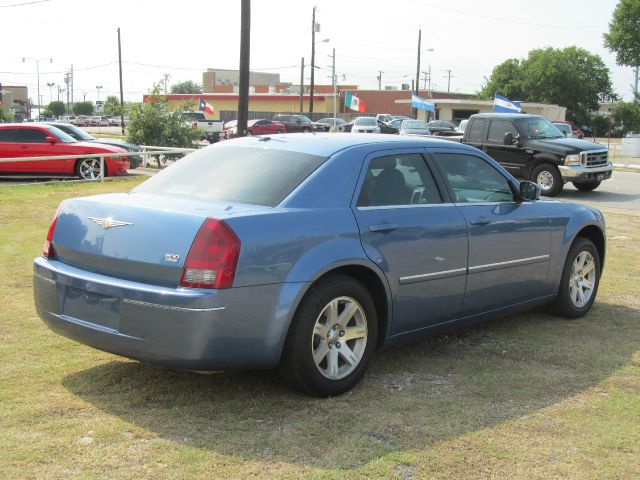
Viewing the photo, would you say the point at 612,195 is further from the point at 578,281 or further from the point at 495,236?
the point at 495,236

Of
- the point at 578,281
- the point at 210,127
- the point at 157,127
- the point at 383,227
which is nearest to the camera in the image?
the point at 383,227

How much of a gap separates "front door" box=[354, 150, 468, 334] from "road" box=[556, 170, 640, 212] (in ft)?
39.7

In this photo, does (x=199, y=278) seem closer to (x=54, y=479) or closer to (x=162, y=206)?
(x=162, y=206)

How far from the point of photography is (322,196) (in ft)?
15.9

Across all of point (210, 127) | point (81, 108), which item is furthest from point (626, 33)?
point (81, 108)

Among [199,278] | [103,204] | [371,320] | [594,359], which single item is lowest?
[594,359]

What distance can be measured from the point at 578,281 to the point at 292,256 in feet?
11.4

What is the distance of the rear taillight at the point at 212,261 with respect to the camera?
4.21m

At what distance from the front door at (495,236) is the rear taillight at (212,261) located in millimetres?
2056

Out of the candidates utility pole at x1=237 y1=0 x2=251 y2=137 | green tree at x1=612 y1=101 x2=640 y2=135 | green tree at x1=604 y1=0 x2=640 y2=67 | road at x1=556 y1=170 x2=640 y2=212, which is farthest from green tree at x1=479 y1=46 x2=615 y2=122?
utility pole at x1=237 y1=0 x2=251 y2=137

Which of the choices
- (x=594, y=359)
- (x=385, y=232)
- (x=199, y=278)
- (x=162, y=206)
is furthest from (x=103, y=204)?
(x=594, y=359)

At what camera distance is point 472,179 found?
6031 millimetres

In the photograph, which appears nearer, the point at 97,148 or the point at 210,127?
the point at 97,148

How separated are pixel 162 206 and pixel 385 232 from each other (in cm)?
140
